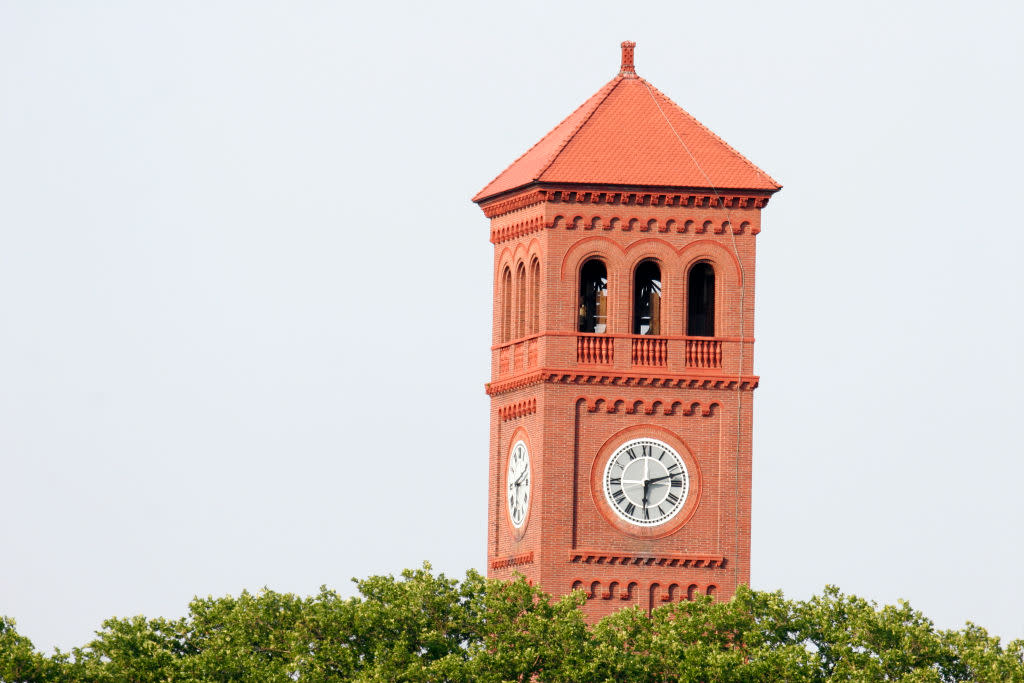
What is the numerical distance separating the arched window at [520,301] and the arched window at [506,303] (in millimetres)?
794

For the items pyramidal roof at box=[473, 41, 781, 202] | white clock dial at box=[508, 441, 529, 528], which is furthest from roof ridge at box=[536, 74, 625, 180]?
white clock dial at box=[508, 441, 529, 528]

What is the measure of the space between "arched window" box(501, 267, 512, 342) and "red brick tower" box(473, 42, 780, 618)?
2444mm

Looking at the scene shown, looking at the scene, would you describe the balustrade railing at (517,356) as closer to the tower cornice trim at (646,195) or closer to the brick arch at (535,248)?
the brick arch at (535,248)

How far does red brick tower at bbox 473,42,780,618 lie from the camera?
14688cm

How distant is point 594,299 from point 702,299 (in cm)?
282

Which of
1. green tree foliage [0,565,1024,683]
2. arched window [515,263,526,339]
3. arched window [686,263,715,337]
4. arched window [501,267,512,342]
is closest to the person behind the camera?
green tree foliage [0,565,1024,683]

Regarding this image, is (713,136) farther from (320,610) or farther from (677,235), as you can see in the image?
(320,610)

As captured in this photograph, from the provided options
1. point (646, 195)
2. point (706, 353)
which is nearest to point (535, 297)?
point (646, 195)

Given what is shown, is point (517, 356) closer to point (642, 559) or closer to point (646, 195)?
point (646, 195)

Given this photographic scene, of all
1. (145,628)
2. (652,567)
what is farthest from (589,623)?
(145,628)

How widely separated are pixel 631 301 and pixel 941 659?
13.4 metres

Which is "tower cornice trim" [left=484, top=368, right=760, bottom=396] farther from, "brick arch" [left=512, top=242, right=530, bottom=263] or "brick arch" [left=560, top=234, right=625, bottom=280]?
"brick arch" [left=512, top=242, right=530, bottom=263]

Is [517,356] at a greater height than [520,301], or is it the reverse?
Answer: [520,301]

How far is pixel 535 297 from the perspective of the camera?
149000 millimetres
